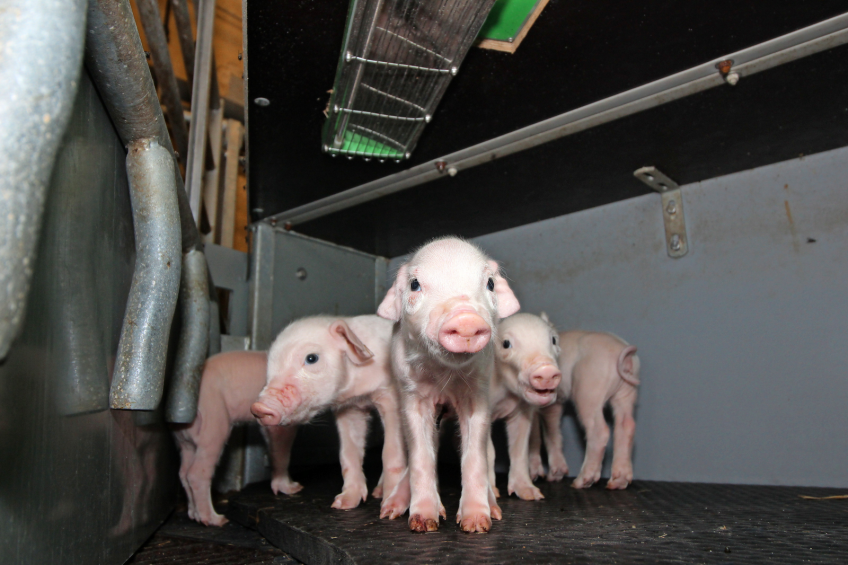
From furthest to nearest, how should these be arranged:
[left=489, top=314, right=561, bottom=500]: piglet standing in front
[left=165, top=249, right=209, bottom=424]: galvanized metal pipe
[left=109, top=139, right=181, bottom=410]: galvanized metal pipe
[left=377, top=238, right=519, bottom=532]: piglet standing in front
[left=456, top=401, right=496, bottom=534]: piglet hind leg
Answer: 1. [left=489, top=314, right=561, bottom=500]: piglet standing in front
2. [left=165, top=249, right=209, bottom=424]: galvanized metal pipe
3. [left=456, top=401, right=496, bottom=534]: piglet hind leg
4. [left=377, top=238, right=519, bottom=532]: piglet standing in front
5. [left=109, top=139, right=181, bottom=410]: galvanized metal pipe

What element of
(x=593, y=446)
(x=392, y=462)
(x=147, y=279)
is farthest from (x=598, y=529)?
(x=147, y=279)

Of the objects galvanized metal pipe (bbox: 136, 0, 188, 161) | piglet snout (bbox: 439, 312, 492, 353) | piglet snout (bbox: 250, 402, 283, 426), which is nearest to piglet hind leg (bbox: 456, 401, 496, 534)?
piglet snout (bbox: 439, 312, 492, 353)

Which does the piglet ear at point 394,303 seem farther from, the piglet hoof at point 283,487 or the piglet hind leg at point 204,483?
the piglet hoof at point 283,487

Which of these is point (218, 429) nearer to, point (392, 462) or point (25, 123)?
point (392, 462)

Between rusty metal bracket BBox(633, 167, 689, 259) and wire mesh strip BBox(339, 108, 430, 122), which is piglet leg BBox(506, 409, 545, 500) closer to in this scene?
rusty metal bracket BBox(633, 167, 689, 259)

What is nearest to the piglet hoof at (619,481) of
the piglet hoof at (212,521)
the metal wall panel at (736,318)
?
the metal wall panel at (736,318)

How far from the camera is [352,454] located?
265 centimetres

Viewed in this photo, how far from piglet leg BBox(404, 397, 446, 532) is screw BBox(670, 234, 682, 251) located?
1.69 metres

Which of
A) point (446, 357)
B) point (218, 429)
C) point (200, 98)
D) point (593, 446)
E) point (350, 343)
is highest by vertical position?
point (200, 98)

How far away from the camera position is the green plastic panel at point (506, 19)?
175cm

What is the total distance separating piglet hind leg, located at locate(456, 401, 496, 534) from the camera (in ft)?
5.72

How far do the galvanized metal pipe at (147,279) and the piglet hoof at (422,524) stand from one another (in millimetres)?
844

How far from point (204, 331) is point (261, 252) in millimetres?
1344

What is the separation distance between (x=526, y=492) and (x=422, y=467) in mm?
724
